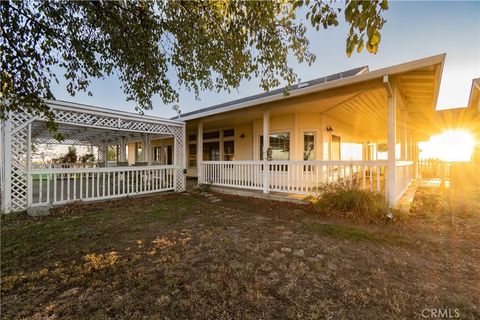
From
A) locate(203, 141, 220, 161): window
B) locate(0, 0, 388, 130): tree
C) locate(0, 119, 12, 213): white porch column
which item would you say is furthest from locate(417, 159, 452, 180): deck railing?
locate(0, 119, 12, 213): white porch column

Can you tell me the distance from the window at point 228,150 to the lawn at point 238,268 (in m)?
5.59

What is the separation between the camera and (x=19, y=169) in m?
4.90

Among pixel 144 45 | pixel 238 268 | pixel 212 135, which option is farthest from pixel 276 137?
pixel 238 268

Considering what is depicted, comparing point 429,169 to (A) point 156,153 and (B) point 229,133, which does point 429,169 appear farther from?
(A) point 156,153

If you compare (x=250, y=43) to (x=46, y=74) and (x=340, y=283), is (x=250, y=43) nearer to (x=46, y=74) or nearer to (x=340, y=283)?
(x=46, y=74)

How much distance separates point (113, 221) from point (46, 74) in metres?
2.98

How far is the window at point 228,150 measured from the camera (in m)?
9.91

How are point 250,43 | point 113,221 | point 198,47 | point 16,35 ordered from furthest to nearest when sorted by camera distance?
point 113,221 → point 198,47 → point 250,43 → point 16,35

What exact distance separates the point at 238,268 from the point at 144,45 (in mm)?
3801

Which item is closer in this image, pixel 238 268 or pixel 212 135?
pixel 238 268

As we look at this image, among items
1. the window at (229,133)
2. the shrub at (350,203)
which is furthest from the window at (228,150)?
the shrub at (350,203)

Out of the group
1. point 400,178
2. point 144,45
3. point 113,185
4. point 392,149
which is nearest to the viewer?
point 144,45

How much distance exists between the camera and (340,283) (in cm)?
215

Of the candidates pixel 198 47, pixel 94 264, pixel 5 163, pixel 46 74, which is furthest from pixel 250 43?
pixel 5 163
